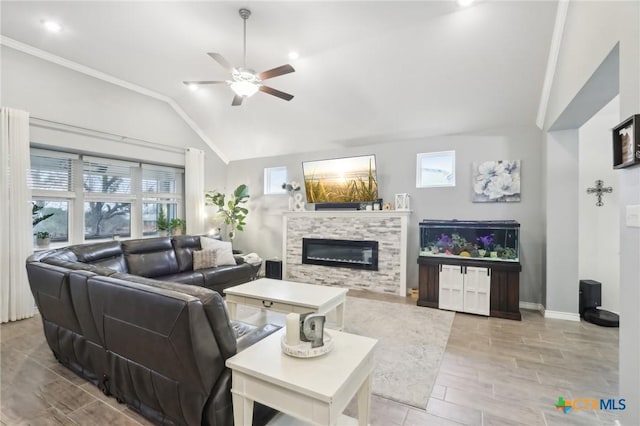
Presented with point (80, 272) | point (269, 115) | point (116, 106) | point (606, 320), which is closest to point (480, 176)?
point (606, 320)

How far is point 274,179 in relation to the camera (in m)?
6.42

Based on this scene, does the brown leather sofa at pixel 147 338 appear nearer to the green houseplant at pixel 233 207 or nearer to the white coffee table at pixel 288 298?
the white coffee table at pixel 288 298

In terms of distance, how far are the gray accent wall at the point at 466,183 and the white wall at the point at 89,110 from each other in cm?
229

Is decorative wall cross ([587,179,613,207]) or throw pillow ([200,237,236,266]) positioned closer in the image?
decorative wall cross ([587,179,613,207])

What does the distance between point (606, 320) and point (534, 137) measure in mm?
2412

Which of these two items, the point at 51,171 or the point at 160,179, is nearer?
the point at 51,171

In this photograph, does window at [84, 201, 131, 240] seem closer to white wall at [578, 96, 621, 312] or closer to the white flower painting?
the white flower painting

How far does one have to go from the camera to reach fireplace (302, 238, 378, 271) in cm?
504

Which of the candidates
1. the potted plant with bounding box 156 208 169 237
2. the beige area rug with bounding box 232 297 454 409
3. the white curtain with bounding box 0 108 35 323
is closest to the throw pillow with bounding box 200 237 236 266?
the beige area rug with bounding box 232 297 454 409

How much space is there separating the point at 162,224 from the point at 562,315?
636 centimetres

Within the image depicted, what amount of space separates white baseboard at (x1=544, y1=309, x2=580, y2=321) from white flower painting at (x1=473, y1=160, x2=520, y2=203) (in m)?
1.51

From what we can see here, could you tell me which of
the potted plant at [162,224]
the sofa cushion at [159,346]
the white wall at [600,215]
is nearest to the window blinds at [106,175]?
the potted plant at [162,224]

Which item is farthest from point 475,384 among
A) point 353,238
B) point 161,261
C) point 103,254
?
point 103,254

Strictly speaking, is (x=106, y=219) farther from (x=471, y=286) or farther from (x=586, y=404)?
(x=586, y=404)
